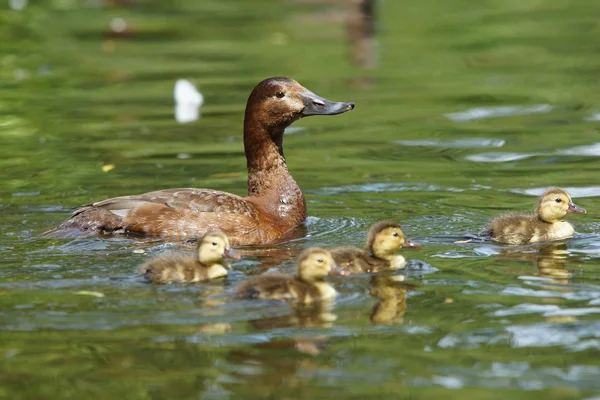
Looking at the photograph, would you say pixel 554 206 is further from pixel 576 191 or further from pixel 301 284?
pixel 301 284

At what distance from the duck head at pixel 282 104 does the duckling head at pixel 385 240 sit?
215 cm

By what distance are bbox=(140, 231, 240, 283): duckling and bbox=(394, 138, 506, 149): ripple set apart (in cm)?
549

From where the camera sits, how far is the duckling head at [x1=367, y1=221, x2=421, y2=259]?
7.71 meters

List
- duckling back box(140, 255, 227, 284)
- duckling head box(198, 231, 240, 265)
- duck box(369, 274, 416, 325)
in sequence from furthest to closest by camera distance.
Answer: duckling head box(198, 231, 240, 265)
duckling back box(140, 255, 227, 284)
duck box(369, 274, 416, 325)

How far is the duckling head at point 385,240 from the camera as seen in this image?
771 centimetres

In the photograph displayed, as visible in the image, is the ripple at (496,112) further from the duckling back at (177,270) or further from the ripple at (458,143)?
the duckling back at (177,270)

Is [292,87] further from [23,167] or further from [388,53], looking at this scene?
[388,53]

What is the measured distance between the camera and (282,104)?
9.77 metres

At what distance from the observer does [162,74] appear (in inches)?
688

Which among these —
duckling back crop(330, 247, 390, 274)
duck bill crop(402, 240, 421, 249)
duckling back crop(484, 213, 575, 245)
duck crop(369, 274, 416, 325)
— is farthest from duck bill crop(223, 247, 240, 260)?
duckling back crop(484, 213, 575, 245)

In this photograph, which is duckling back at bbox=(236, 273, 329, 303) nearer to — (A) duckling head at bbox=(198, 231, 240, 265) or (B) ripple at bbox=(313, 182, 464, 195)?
(A) duckling head at bbox=(198, 231, 240, 265)

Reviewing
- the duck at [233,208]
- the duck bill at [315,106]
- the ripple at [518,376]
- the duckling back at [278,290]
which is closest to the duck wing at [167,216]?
the duck at [233,208]

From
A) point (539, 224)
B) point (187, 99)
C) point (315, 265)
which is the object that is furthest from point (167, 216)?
point (187, 99)

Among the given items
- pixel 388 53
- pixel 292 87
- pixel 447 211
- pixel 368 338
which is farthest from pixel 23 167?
pixel 388 53
